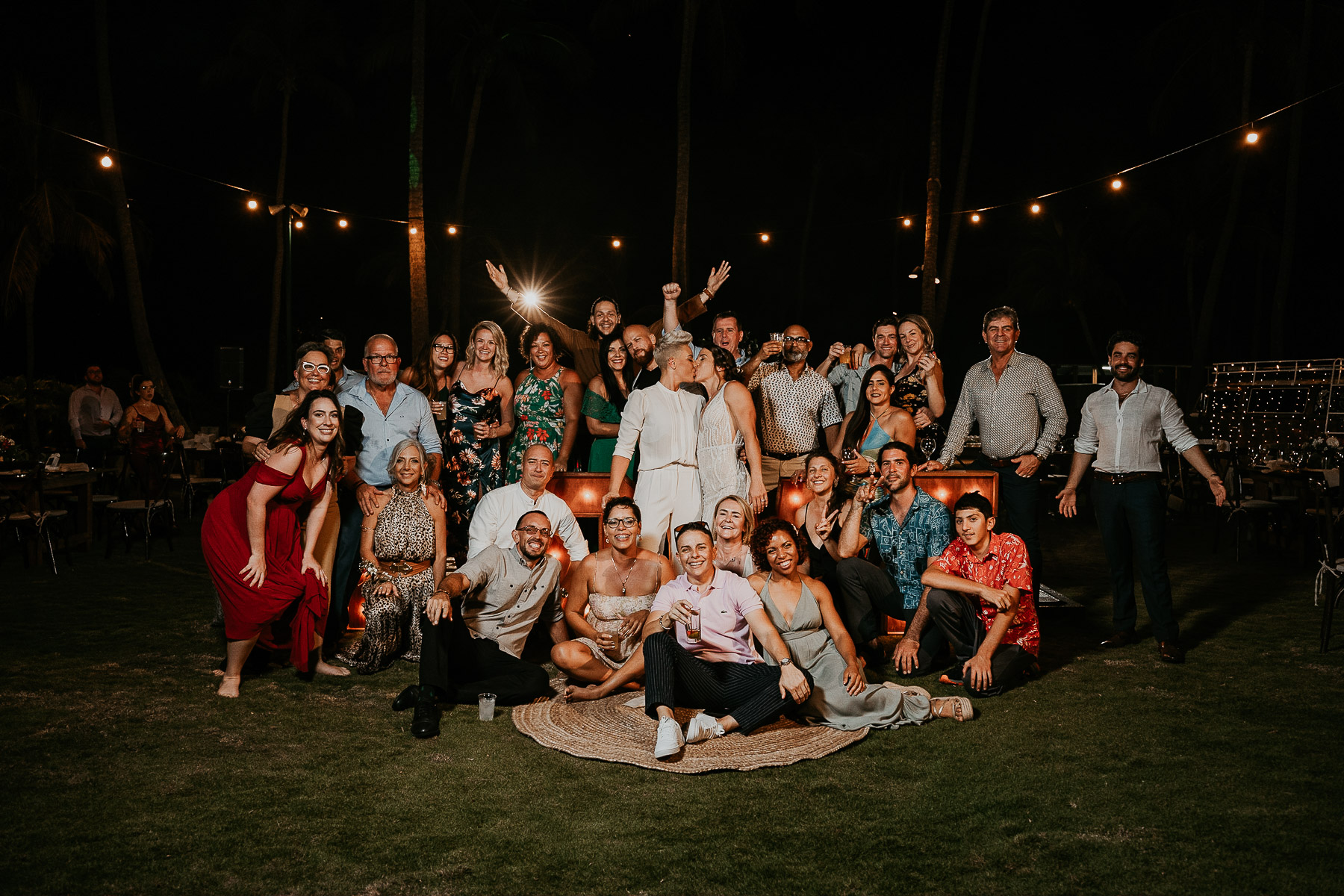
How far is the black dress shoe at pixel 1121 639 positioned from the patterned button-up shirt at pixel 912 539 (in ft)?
4.44

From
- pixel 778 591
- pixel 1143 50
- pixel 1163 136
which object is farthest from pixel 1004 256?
pixel 778 591

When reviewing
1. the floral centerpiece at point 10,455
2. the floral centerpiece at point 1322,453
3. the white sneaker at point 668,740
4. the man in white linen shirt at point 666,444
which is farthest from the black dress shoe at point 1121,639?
the floral centerpiece at point 10,455

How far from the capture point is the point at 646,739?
4.43m

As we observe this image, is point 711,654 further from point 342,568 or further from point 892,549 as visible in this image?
point 342,568

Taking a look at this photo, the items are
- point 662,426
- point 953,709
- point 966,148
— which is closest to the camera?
point 953,709

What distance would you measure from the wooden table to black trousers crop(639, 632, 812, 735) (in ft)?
22.6

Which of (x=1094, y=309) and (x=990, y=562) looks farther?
(x=1094, y=309)

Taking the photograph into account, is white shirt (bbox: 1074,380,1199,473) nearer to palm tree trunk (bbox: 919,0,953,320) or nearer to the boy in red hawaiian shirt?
the boy in red hawaiian shirt

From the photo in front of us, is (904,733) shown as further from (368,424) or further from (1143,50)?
(1143,50)

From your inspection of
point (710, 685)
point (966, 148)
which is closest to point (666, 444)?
point (710, 685)

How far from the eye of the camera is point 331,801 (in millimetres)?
3672

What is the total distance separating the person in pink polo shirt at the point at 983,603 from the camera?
5.03 metres

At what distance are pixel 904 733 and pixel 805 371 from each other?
294 centimetres

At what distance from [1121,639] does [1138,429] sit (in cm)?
136
